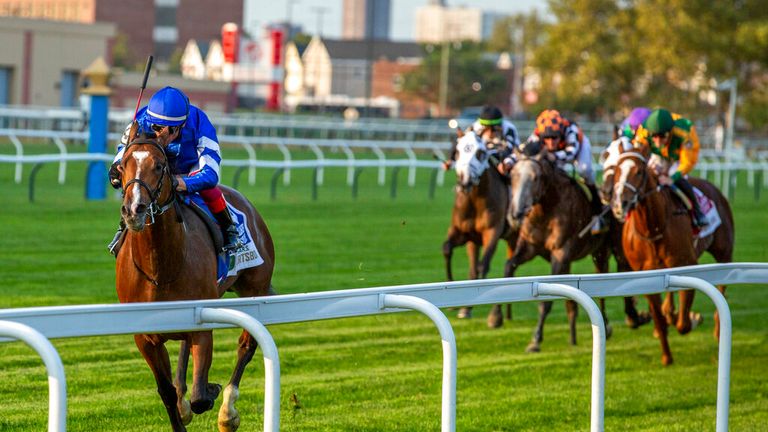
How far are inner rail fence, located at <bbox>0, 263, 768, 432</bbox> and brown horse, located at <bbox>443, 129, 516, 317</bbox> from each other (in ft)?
14.8

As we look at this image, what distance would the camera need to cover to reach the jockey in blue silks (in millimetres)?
5414

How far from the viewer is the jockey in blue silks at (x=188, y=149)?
541cm

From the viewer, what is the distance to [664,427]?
6480 millimetres

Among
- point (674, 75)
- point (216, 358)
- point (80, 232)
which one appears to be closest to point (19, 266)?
point (80, 232)

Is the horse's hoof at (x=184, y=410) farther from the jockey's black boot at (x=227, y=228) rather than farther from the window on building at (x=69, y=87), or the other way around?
the window on building at (x=69, y=87)

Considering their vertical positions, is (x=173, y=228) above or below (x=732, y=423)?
above

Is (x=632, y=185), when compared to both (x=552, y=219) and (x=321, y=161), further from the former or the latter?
(x=321, y=161)

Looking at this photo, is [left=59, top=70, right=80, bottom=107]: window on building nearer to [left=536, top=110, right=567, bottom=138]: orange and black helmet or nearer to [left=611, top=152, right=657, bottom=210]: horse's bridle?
[left=536, top=110, right=567, bottom=138]: orange and black helmet

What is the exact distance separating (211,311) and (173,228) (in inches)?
61.8

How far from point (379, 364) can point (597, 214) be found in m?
2.47

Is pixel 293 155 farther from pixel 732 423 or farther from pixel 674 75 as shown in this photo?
pixel 732 423

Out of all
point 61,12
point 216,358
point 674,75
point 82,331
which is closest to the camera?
point 82,331

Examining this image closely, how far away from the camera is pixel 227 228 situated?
591 cm

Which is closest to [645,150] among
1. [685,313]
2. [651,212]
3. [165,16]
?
[651,212]
